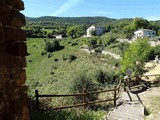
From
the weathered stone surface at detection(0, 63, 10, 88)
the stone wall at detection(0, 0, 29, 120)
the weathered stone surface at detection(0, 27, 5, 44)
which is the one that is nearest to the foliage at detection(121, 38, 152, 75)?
the stone wall at detection(0, 0, 29, 120)

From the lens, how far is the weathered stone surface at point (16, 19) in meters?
2.86

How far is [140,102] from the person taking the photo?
15.2m

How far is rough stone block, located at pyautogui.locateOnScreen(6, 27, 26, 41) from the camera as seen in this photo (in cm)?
282

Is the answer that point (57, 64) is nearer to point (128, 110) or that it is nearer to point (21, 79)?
point (128, 110)

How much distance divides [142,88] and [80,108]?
8650mm

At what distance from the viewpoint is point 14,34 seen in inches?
115

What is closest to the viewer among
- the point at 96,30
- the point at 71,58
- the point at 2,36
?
the point at 2,36

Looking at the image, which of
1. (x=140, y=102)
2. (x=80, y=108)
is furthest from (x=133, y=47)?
(x=80, y=108)

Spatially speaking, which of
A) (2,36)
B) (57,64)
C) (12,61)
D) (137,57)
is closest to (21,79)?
(12,61)

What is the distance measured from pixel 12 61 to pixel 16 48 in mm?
153

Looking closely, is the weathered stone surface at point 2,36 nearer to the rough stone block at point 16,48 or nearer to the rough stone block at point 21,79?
the rough stone block at point 16,48

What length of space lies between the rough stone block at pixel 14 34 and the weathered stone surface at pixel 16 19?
0.05 metres

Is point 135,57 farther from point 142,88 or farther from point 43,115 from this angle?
point 43,115

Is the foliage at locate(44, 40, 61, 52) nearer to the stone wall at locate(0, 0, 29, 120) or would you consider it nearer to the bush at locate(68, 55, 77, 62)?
the bush at locate(68, 55, 77, 62)
